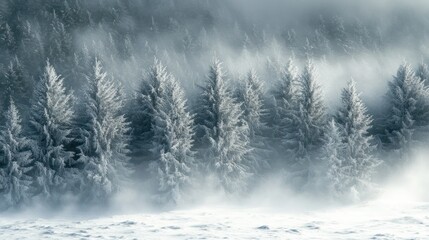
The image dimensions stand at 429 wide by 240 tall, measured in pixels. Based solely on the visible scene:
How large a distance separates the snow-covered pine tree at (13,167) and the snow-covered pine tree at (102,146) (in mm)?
4419

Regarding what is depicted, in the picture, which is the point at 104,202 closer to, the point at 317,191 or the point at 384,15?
the point at 317,191

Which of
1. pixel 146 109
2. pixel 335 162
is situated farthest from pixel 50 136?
pixel 335 162

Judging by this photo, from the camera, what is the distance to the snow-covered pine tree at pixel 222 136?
35.8 metres

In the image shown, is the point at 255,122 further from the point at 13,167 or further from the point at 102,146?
the point at 13,167

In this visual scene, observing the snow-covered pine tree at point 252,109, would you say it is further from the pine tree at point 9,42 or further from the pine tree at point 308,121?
the pine tree at point 9,42

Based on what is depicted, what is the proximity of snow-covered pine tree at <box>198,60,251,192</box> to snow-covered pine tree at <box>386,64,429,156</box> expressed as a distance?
1372 centimetres

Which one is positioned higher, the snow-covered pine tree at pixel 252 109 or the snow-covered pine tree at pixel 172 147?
the snow-covered pine tree at pixel 252 109

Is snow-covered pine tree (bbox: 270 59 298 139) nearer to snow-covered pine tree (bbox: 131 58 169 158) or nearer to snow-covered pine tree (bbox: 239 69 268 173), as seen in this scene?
snow-covered pine tree (bbox: 239 69 268 173)

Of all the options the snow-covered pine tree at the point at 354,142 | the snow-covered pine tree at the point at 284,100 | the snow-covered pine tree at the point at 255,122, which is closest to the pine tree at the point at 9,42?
the snow-covered pine tree at the point at 255,122

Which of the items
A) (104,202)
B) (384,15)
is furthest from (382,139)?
(384,15)

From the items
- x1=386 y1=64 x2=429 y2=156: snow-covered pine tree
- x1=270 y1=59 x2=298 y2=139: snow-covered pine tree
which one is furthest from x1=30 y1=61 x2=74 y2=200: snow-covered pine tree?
x1=386 y1=64 x2=429 y2=156: snow-covered pine tree

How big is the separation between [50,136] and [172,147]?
1003cm

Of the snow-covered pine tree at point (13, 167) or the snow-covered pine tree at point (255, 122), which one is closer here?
the snow-covered pine tree at point (13, 167)

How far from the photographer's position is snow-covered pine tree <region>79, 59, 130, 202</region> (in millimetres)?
34031
